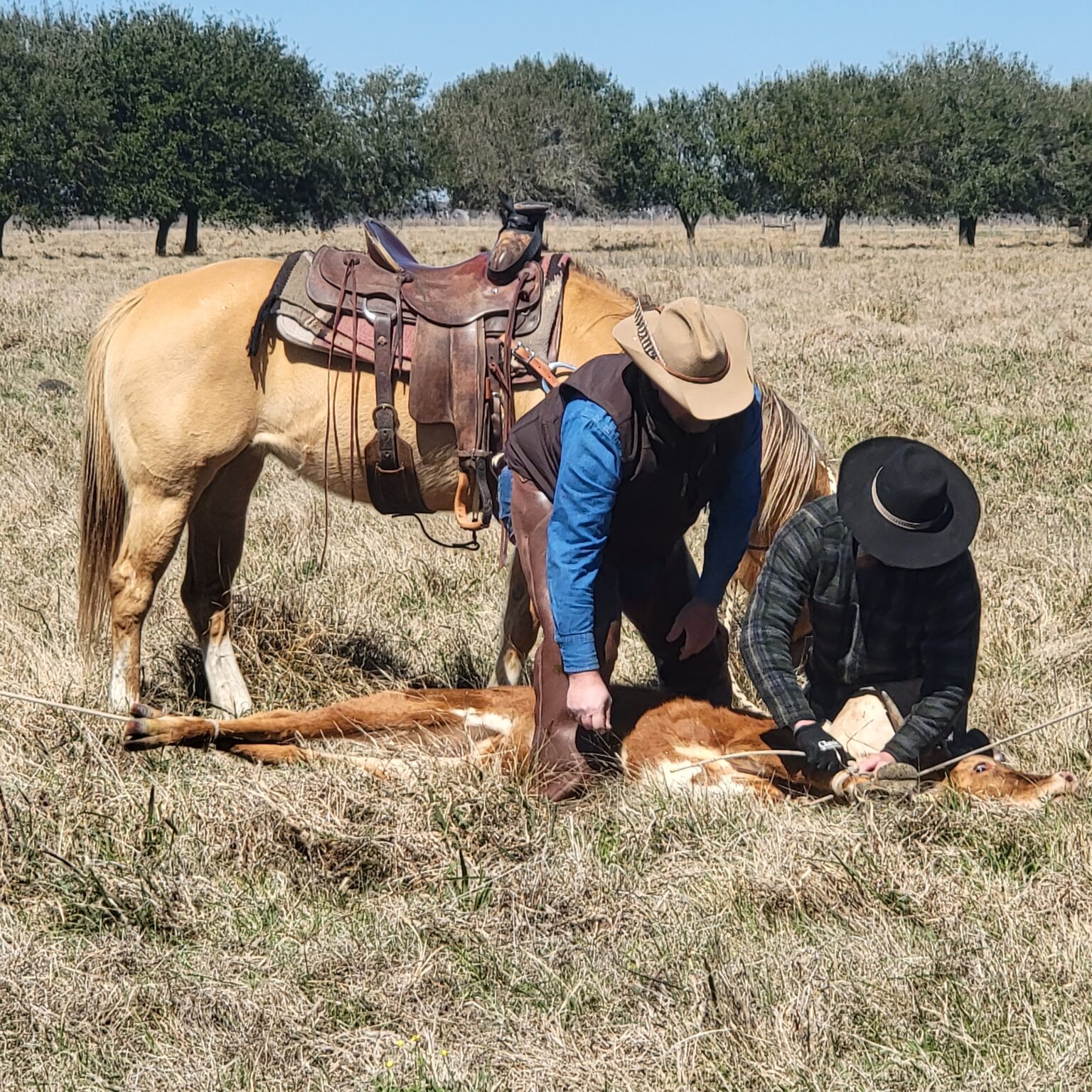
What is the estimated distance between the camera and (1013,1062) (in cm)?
252

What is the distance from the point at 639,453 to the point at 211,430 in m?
2.03

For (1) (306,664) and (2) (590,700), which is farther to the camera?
(1) (306,664)

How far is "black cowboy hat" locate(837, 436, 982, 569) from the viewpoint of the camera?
3.37 m

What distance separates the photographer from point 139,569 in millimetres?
4918

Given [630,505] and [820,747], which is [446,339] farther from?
[820,747]

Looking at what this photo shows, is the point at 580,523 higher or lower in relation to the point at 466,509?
higher

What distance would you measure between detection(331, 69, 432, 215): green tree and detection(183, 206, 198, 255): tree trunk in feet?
19.8

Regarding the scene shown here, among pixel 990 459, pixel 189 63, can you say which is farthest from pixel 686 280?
pixel 189 63

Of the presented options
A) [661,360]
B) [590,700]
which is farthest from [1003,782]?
[661,360]

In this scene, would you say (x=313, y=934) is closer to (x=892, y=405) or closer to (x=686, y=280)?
(x=892, y=405)

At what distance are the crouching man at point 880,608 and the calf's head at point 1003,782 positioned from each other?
0.37 feet

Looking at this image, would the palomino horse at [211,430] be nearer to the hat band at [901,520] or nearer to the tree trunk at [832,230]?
the hat band at [901,520]

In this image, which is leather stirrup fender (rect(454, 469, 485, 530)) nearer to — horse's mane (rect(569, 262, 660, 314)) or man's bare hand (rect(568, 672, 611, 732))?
horse's mane (rect(569, 262, 660, 314))

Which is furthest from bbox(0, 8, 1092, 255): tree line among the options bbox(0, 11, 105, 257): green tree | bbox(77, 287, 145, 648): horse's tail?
bbox(77, 287, 145, 648): horse's tail
